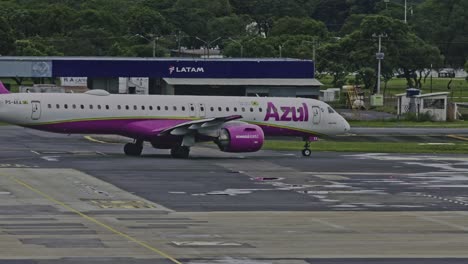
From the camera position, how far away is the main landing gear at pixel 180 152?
59562 mm

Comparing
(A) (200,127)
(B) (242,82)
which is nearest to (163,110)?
(A) (200,127)

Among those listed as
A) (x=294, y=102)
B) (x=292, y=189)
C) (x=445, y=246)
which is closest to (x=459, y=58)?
(x=294, y=102)

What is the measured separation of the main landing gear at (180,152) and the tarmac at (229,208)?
0.64 meters

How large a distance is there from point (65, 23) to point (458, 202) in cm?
12794

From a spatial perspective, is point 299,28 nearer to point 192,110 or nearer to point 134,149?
point 192,110

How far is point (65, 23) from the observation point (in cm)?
16662

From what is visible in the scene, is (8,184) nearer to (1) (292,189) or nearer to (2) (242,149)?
(1) (292,189)

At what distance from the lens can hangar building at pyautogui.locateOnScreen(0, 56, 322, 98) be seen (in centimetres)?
9575

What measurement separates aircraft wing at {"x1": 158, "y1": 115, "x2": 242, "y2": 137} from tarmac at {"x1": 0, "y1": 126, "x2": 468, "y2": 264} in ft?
4.92

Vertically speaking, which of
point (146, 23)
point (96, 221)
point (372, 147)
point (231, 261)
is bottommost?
point (231, 261)

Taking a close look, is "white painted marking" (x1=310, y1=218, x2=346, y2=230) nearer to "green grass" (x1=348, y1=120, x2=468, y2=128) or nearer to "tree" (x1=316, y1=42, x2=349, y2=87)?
"green grass" (x1=348, y1=120, x2=468, y2=128)

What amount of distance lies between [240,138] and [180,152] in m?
3.11

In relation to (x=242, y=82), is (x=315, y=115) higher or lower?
lower

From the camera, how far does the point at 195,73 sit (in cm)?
9862
